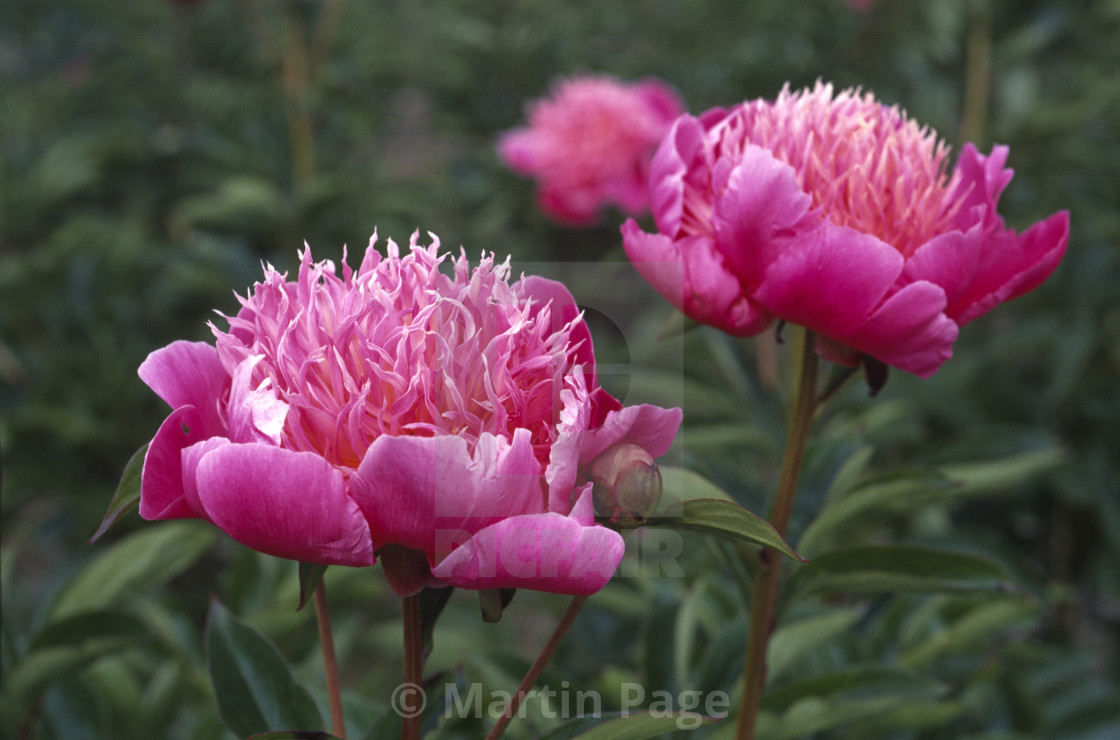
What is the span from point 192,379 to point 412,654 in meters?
0.15

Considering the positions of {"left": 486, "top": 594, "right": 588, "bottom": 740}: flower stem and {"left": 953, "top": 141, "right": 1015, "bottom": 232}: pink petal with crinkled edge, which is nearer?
{"left": 486, "top": 594, "right": 588, "bottom": 740}: flower stem

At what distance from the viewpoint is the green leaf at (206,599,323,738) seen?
1.63ft

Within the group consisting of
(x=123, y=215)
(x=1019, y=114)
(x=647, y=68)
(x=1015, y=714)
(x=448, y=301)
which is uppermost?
(x=647, y=68)

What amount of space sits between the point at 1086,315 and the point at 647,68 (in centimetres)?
183

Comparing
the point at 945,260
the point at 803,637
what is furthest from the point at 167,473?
the point at 803,637

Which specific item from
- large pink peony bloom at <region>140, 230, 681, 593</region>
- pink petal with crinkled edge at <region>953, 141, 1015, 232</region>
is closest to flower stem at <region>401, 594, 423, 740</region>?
large pink peony bloom at <region>140, 230, 681, 593</region>

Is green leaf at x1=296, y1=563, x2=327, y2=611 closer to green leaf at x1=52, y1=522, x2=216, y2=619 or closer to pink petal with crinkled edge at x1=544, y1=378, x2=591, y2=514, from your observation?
pink petal with crinkled edge at x1=544, y1=378, x2=591, y2=514

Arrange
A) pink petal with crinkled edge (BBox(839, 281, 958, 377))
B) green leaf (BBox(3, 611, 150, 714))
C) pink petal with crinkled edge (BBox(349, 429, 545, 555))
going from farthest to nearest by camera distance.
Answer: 1. green leaf (BBox(3, 611, 150, 714))
2. pink petal with crinkled edge (BBox(839, 281, 958, 377))
3. pink petal with crinkled edge (BBox(349, 429, 545, 555))

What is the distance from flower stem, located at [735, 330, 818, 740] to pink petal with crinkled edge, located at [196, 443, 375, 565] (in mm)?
294

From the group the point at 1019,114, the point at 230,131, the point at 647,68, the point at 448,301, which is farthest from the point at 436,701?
the point at 647,68

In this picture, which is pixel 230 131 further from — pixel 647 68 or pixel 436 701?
pixel 436 701

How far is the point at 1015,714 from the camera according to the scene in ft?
3.24

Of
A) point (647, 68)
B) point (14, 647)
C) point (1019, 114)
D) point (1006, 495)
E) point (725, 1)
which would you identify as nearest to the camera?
point (14, 647)

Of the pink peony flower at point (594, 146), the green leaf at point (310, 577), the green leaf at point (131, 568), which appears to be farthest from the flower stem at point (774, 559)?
the pink peony flower at point (594, 146)
